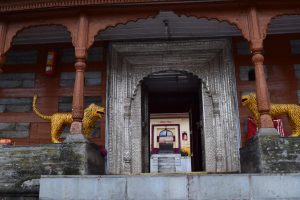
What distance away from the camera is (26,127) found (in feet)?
27.7

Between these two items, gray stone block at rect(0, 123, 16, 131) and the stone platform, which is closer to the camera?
the stone platform

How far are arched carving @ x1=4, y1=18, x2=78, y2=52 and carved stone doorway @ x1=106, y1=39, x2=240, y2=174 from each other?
5.65 ft

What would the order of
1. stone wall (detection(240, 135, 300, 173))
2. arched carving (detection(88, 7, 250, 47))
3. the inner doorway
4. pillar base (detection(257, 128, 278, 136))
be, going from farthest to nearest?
1. the inner doorway
2. arched carving (detection(88, 7, 250, 47))
3. pillar base (detection(257, 128, 278, 136))
4. stone wall (detection(240, 135, 300, 173))

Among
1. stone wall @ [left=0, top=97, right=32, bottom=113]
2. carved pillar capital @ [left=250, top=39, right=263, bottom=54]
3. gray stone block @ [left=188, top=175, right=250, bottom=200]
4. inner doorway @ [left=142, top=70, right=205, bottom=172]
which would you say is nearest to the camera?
gray stone block @ [left=188, top=175, right=250, bottom=200]

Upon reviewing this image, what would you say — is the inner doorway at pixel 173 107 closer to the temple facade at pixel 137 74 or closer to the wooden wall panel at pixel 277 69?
the temple facade at pixel 137 74

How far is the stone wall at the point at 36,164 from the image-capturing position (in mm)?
6113

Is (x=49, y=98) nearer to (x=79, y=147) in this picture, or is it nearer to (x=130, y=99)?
(x=130, y=99)

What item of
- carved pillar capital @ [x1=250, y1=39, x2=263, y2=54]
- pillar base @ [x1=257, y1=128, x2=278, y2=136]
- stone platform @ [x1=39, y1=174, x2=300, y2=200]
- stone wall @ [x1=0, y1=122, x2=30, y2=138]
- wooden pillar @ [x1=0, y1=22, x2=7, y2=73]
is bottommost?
stone platform @ [x1=39, y1=174, x2=300, y2=200]

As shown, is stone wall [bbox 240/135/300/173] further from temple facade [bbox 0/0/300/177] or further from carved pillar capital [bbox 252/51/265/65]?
temple facade [bbox 0/0/300/177]

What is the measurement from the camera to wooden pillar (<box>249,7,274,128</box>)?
Result: 6264 mm

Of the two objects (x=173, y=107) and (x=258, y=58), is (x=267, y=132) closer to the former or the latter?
(x=258, y=58)

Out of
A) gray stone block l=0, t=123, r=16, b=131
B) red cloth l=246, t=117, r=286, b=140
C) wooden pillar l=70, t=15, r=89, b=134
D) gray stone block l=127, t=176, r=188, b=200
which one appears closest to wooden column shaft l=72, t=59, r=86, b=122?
wooden pillar l=70, t=15, r=89, b=134

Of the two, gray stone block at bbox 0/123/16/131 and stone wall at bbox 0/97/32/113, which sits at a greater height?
stone wall at bbox 0/97/32/113

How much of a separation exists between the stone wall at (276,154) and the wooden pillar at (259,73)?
358 mm
